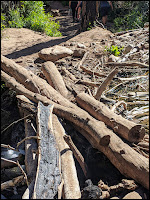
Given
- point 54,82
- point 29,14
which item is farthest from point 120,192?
point 29,14

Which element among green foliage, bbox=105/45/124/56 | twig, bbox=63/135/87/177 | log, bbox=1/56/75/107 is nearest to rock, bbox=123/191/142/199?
twig, bbox=63/135/87/177

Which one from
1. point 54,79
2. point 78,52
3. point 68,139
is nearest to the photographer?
point 68,139

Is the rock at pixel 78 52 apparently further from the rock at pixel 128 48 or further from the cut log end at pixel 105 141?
the cut log end at pixel 105 141

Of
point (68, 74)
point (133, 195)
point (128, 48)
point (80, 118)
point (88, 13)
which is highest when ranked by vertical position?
point (88, 13)

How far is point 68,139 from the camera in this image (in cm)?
290

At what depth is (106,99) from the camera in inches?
157

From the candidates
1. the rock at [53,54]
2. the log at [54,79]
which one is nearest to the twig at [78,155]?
the log at [54,79]

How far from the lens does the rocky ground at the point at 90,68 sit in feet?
10.00

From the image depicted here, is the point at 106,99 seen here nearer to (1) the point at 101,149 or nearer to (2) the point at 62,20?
(1) the point at 101,149

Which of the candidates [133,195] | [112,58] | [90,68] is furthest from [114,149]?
[112,58]

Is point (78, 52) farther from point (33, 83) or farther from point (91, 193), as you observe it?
point (91, 193)

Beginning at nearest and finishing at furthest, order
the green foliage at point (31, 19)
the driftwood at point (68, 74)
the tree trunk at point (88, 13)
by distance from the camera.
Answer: the driftwood at point (68, 74) < the tree trunk at point (88, 13) < the green foliage at point (31, 19)

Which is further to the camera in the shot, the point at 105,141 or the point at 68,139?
the point at 68,139

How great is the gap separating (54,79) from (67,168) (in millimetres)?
2030
